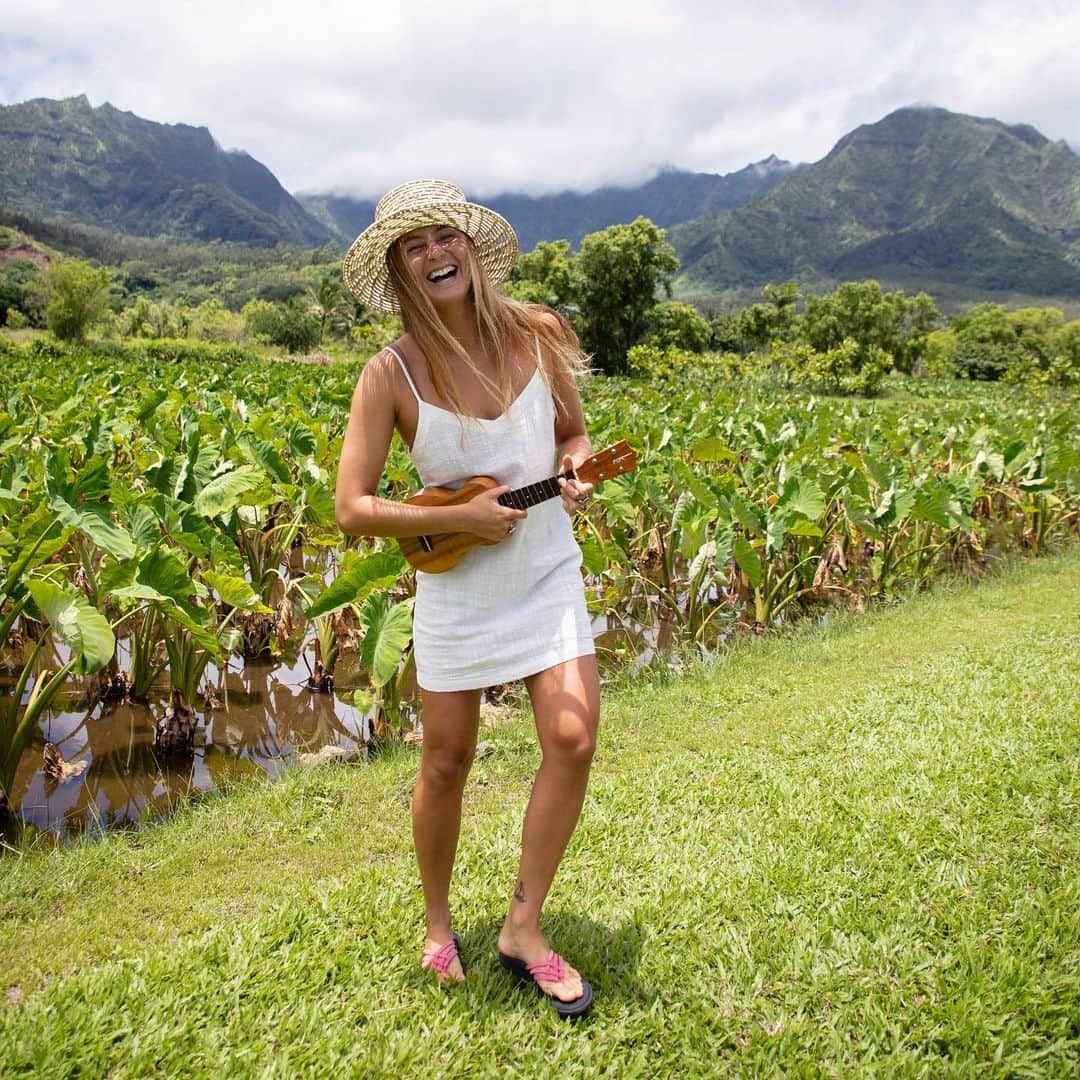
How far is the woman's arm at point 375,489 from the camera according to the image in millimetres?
1794

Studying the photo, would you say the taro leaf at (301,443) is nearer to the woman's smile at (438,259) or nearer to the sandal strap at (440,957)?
the woman's smile at (438,259)

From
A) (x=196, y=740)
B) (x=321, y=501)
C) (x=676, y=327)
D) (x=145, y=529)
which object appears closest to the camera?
(x=145, y=529)

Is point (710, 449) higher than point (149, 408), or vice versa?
point (149, 408)

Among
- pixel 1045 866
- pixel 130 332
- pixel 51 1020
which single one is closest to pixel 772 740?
pixel 1045 866

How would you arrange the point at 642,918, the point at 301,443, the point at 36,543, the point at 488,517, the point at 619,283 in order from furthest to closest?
1. the point at 619,283
2. the point at 301,443
3. the point at 36,543
4. the point at 642,918
5. the point at 488,517

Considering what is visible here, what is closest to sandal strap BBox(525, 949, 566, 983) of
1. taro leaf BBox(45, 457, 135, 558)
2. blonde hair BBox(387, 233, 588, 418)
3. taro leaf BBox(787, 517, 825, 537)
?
blonde hair BBox(387, 233, 588, 418)

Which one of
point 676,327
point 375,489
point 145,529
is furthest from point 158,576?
point 676,327

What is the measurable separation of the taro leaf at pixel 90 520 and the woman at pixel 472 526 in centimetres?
169

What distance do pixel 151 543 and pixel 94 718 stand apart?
0.93m

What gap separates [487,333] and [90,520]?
1.95m

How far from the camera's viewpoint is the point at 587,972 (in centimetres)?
206

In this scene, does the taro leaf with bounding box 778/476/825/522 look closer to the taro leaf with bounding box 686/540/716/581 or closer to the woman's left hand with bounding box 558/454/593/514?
the taro leaf with bounding box 686/540/716/581

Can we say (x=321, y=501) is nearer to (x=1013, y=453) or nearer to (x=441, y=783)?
(x=441, y=783)

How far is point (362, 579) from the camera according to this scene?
3.46 metres
